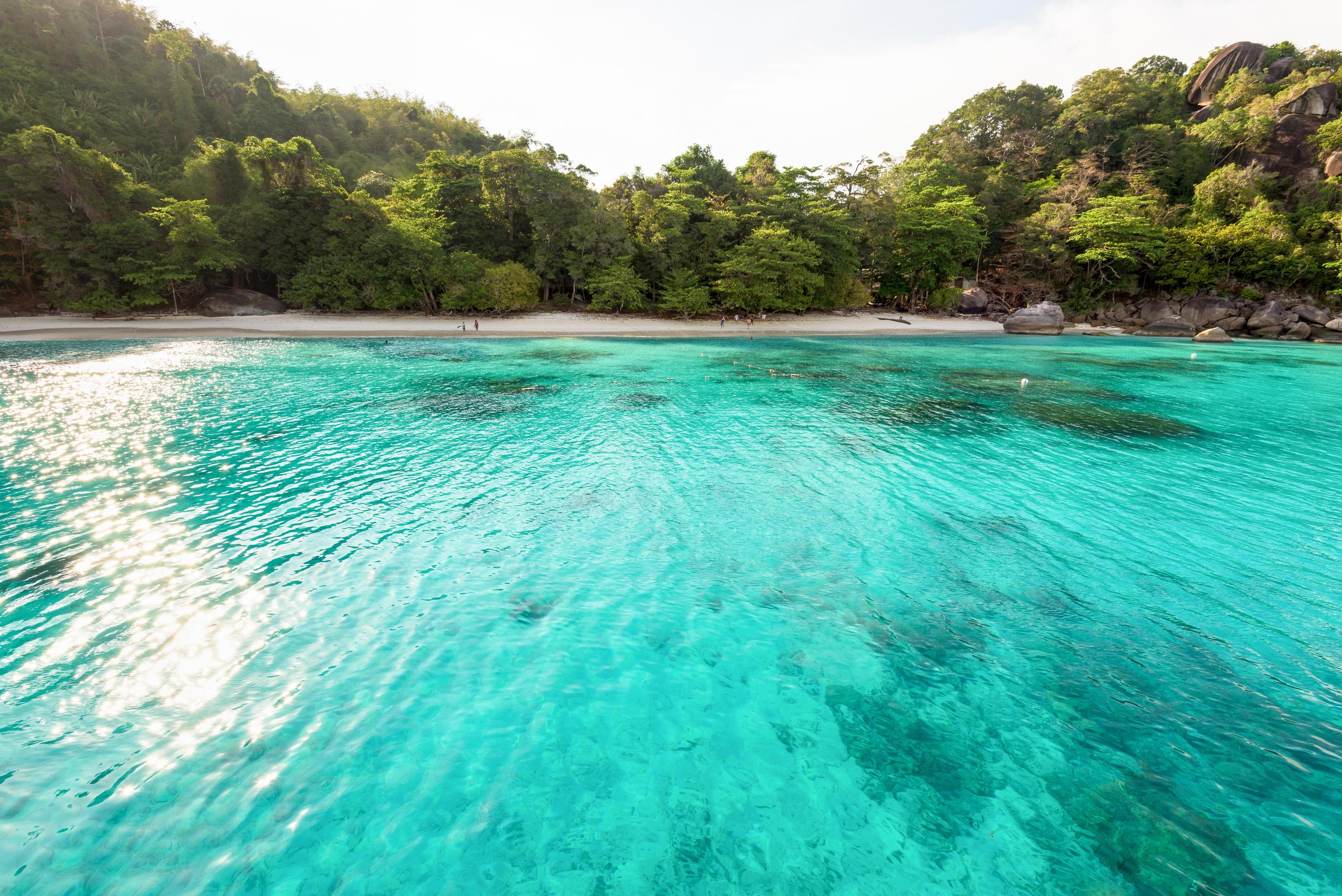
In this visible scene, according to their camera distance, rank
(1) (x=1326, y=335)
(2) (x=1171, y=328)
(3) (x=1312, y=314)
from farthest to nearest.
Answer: (2) (x=1171, y=328) → (3) (x=1312, y=314) → (1) (x=1326, y=335)

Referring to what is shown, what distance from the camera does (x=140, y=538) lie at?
8258 millimetres

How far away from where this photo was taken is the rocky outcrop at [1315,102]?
44.8 meters

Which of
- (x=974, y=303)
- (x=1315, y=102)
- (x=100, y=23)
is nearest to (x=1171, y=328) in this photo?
(x=974, y=303)

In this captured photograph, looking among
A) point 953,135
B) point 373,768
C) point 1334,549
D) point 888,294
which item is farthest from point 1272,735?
point 953,135

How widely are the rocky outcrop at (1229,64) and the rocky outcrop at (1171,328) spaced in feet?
94.9

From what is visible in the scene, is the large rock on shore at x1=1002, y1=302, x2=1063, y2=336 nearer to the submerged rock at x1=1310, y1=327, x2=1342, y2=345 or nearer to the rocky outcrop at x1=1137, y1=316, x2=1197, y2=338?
the rocky outcrop at x1=1137, y1=316, x2=1197, y2=338

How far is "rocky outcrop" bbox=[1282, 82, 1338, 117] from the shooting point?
147ft

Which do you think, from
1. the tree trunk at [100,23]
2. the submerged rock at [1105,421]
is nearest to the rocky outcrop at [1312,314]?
the submerged rock at [1105,421]

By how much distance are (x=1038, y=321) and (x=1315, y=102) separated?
3172 cm

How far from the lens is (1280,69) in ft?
169

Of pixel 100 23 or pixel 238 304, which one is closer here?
pixel 238 304

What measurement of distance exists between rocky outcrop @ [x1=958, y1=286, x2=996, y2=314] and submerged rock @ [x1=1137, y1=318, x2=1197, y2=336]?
38.0 feet

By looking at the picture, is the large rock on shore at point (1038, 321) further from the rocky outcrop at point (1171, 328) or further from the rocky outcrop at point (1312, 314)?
the rocky outcrop at point (1312, 314)

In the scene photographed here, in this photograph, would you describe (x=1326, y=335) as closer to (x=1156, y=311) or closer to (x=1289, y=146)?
(x=1156, y=311)
